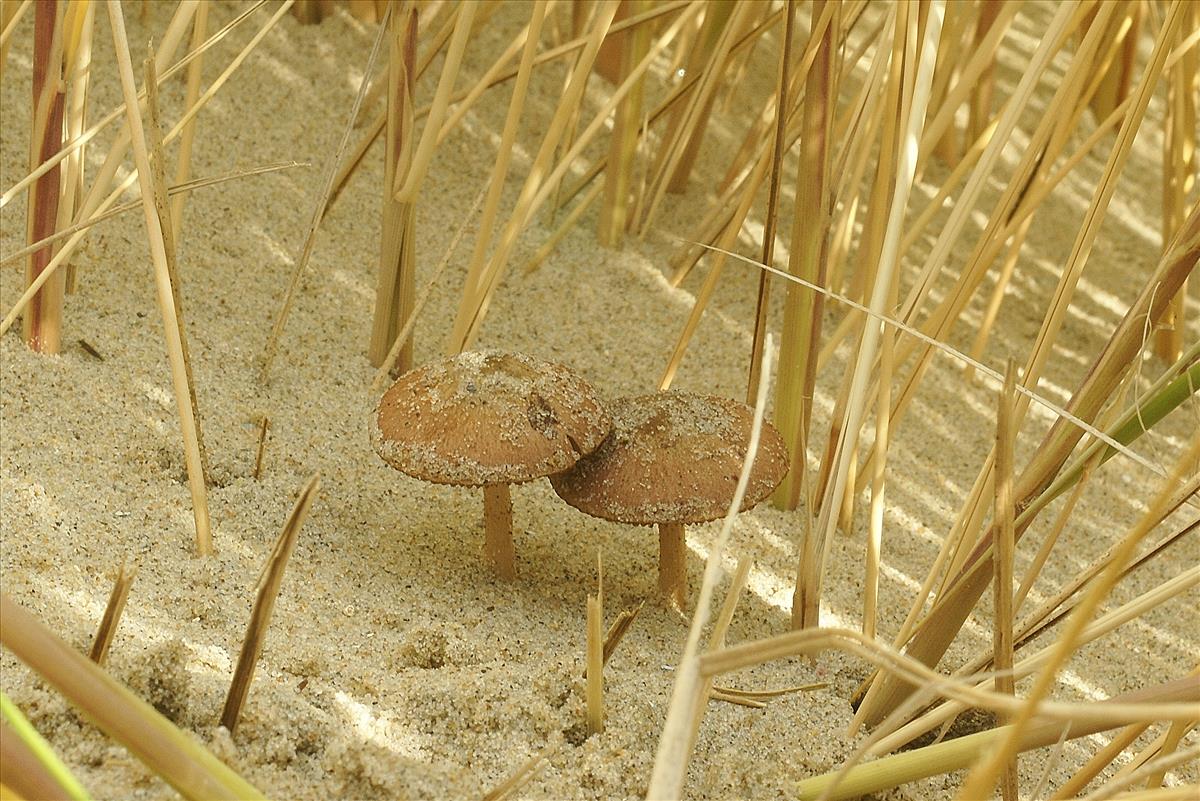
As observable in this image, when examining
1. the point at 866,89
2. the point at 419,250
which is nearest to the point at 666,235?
the point at 419,250

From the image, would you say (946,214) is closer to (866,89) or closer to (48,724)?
(866,89)

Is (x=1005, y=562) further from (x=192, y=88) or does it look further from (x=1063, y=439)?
(x=192, y=88)

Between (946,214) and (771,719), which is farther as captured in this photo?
(946,214)

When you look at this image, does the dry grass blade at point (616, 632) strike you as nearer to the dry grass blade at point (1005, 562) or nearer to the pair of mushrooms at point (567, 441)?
the pair of mushrooms at point (567, 441)

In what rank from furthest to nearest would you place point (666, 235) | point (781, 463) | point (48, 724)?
point (666, 235) < point (781, 463) < point (48, 724)

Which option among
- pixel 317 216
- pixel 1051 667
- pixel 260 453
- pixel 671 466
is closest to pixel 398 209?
pixel 317 216

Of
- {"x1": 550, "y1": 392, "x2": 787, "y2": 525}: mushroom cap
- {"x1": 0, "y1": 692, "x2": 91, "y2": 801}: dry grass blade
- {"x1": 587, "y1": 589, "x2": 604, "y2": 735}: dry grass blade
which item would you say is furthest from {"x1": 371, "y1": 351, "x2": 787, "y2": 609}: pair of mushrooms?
{"x1": 0, "y1": 692, "x2": 91, "y2": 801}: dry grass blade
